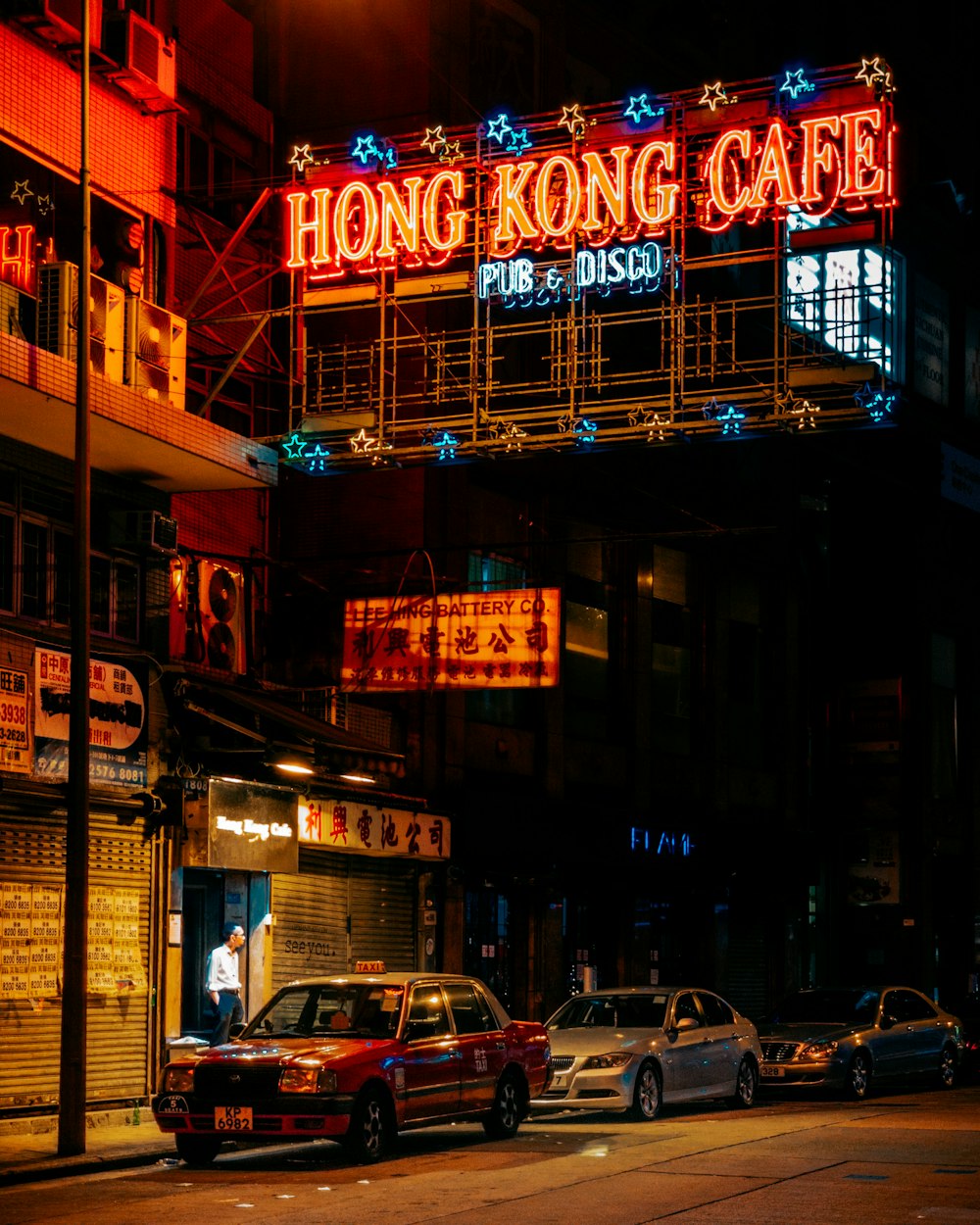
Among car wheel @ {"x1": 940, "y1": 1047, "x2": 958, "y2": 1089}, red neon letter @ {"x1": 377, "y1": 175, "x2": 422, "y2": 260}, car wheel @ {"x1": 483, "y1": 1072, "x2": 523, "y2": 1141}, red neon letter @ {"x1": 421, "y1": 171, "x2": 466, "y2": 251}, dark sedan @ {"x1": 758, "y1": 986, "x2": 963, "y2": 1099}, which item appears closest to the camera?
car wheel @ {"x1": 483, "y1": 1072, "x2": 523, "y2": 1141}

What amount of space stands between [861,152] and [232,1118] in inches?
492

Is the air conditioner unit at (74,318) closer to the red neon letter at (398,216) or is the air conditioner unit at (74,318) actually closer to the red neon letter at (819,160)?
the red neon letter at (398,216)

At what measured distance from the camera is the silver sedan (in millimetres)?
20000

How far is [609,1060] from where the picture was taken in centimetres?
2000

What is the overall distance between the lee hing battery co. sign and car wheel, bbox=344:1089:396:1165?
10156 millimetres

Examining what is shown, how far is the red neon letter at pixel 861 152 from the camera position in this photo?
2120 cm

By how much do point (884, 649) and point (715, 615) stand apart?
7.69 metres

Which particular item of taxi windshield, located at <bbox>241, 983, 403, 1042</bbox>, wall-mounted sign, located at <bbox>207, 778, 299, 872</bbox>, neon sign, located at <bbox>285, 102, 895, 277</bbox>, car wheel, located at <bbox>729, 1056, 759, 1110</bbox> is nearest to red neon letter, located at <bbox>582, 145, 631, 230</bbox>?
neon sign, located at <bbox>285, 102, 895, 277</bbox>

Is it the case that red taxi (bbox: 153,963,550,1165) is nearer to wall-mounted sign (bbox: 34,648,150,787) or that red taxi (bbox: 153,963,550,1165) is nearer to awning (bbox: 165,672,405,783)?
wall-mounted sign (bbox: 34,648,150,787)

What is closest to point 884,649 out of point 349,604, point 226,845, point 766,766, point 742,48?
point 766,766

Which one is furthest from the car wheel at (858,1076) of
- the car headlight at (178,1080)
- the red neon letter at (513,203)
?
the red neon letter at (513,203)

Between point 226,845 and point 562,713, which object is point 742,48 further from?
point 226,845

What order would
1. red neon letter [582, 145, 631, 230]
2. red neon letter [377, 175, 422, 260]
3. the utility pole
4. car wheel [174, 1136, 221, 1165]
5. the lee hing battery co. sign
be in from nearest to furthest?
car wheel [174, 1136, 221, 1165]
the utility pole
the lee hing battery co. sign
red neon letter [582, 145, 631, 230]
red neon letter [377, 175, 422, 260]

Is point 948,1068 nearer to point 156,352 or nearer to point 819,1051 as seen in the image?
point 819,1051
